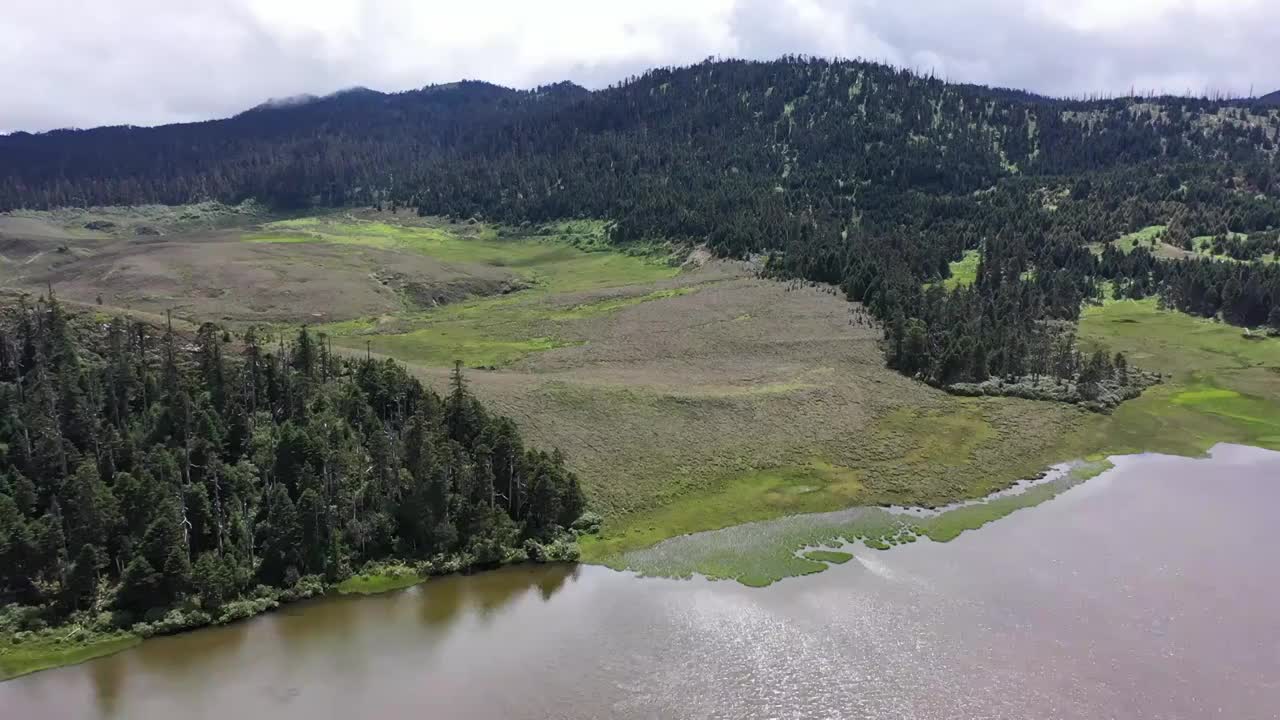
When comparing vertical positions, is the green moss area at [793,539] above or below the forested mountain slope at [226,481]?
below

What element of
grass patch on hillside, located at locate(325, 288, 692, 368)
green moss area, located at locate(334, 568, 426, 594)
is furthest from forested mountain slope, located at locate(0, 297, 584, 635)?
grass patch on hillside, located at locate(325, 288, 692, 368)

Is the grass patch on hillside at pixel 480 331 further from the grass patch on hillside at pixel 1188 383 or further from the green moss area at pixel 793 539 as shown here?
the grass patch on hillside at pixel 1188 383

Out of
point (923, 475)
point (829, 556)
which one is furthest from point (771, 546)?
point (923, 475)

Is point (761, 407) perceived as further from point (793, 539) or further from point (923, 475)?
point (793, 539)

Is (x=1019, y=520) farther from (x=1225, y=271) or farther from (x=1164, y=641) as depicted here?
(x=1225, y=271)

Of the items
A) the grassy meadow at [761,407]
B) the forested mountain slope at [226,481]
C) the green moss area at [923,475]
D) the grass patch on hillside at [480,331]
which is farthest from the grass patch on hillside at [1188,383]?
Result: the grass patch on hillside at [480,331]

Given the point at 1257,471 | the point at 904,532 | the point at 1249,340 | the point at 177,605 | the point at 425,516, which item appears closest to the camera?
the point at 177,605

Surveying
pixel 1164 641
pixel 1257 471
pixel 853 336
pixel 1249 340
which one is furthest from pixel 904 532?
pixel 1249 340
